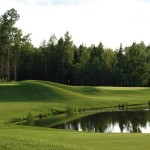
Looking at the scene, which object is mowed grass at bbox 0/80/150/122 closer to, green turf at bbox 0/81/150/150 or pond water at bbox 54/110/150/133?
green turf at bbox 0/81/150/150

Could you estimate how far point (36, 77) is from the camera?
128250 mm

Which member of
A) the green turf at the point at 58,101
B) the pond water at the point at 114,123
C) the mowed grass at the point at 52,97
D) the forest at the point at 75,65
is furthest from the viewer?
the forest at the point at 75,65

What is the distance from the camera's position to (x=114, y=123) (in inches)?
1793

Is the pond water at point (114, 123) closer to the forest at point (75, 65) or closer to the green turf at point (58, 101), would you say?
the green turf at point (58, 101)

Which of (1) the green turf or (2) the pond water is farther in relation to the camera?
(2) the pond water

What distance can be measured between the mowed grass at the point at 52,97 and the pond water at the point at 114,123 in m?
7.54

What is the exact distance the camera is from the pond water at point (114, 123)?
40.4 m

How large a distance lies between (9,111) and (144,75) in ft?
246

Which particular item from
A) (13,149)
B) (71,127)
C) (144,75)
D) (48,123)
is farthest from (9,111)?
(144,75)

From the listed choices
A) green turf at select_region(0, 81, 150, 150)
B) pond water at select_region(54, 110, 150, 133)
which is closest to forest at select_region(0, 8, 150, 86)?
green turf at select_region(0, 81, 150, 150)

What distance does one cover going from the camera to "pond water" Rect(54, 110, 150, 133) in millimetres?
40406

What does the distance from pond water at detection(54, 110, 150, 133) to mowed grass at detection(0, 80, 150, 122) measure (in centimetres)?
754

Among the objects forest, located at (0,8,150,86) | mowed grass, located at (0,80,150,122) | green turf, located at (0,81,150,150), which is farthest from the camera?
forest, located at (0,8,150,86)

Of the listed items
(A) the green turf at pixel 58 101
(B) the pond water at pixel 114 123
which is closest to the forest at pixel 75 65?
(A) the green turf at pixel 58 101
